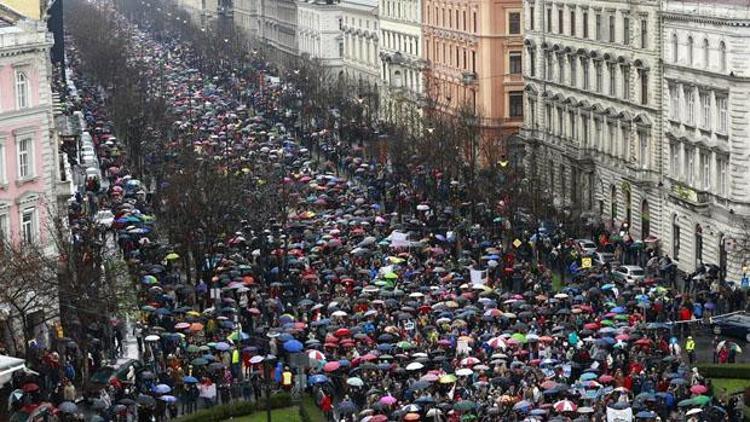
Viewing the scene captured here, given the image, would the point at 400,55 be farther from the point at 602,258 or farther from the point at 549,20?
the point at 602,258

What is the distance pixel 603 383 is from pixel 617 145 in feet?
138

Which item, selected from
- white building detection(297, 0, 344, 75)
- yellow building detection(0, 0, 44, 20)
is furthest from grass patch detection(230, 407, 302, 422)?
white building detection(297, 0, 344, 75)

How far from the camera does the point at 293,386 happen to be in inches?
2350

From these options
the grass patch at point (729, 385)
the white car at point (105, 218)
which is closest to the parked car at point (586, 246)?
the grass patch at point (729, 385)

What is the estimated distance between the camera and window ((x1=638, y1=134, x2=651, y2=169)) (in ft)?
299

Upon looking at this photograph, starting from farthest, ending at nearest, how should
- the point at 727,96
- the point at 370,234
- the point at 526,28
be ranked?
the point at 526,28 → the point at 370,234 → the point at 727,96

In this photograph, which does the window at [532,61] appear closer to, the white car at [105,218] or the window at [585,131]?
the window at [585,131]

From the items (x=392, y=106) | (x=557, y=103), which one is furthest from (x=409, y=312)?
(x=392, y=106)

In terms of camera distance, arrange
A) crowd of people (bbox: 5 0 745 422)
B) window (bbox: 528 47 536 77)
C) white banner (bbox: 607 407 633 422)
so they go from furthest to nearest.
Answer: window (bbox: 528 47 536 77), crowd of people (bbox: 5 0 745 422), white banner (bbox: 607 407 633 422)

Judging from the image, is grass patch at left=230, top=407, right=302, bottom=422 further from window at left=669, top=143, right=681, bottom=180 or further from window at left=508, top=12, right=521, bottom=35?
window at left=508, top=12, right=521, bottom=35

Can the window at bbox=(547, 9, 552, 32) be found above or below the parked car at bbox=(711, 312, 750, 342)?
above

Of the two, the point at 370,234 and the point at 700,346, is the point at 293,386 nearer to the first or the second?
the point at 700,346

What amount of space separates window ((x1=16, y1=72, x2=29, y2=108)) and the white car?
13765 millimetres

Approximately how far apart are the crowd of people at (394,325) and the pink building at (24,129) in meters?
5.85
